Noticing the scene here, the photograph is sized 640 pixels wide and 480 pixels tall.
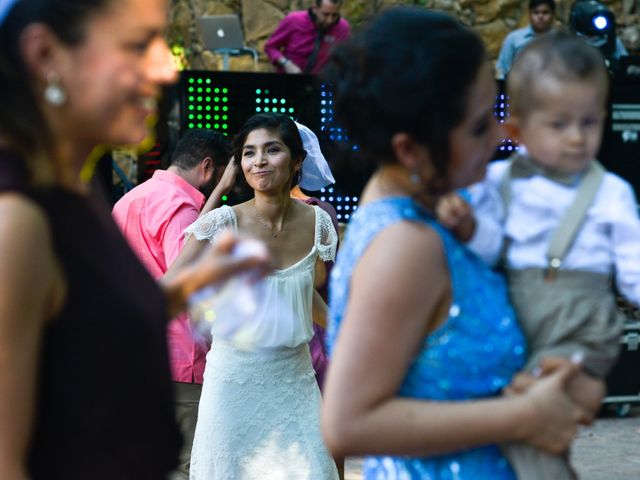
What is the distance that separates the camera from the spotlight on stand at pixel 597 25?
898cm

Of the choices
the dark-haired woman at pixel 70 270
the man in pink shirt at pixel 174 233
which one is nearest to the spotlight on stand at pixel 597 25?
the man in pink shirt at pixel 174 233

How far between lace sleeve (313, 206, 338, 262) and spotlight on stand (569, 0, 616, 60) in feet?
13.1

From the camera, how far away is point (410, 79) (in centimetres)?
197

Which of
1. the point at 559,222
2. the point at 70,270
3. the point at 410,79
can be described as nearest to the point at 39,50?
the point at 70,270

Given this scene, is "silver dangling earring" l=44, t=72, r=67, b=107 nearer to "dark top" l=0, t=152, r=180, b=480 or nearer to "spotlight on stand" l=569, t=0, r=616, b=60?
"dark top" l=0, t=152, r=180, b=480

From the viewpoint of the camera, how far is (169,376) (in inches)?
70.4

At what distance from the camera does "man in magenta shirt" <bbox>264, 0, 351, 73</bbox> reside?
37.4 ft

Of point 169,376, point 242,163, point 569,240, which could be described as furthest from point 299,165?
point 169,376

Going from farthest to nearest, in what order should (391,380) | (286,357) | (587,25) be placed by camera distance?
(587,25), (286,357), (391,380)

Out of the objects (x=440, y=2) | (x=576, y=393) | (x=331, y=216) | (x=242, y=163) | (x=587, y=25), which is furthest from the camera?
(x=440, y=2)

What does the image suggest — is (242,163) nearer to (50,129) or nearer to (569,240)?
(569,240)

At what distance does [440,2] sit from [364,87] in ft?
40.4

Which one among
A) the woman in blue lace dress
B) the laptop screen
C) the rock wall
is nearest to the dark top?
the woman in blue lace dress

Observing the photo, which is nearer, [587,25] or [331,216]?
[331,216]
